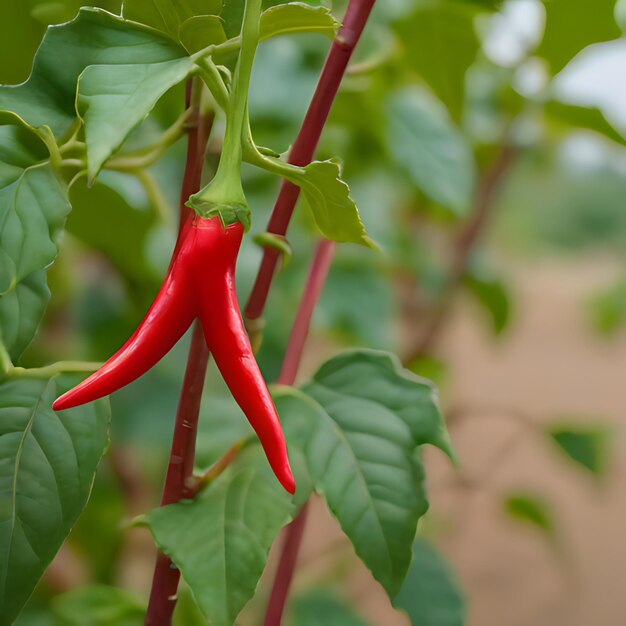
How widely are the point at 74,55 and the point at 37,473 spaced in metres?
0.13

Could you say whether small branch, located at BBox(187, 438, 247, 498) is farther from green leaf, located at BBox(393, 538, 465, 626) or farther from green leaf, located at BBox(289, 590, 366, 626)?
green leaf, located at BBox(289, 590, 366, 626)

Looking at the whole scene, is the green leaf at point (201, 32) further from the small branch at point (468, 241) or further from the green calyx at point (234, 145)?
the small branch at point (468, 241)

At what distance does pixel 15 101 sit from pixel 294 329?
6.6 inches

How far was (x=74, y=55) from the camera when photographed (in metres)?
0.21

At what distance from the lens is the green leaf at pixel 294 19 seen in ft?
0.68

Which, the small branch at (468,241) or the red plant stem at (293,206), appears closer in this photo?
the red plant stem at (293,206)

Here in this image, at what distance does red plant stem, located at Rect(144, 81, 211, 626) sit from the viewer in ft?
0.81

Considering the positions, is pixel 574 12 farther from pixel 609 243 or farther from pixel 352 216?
pixel 609 243

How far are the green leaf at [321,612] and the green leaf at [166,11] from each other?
0.42 meters

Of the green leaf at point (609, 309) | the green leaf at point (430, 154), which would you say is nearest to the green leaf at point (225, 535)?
the green leaf at point (430, 154)

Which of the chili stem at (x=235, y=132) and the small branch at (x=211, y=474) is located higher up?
the chili stem at (x=235, y=132)

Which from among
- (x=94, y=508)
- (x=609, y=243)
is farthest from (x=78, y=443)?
(x=609, y=243)

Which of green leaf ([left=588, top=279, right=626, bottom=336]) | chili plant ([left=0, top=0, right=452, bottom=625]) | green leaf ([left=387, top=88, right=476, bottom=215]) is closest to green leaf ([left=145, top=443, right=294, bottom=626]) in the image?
chili plant ([left=0, top=0, right=452, bottom=625])

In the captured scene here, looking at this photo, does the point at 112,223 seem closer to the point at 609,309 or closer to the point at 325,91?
the point at 325,91
